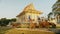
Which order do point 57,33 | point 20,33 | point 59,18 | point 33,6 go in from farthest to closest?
point 59,18 → point 33,6 → point 20,33 → point 57,33

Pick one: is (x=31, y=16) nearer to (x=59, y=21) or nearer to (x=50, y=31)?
(x=59, y=21)

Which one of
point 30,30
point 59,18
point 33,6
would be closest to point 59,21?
point 59,18

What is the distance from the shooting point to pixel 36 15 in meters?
16.5

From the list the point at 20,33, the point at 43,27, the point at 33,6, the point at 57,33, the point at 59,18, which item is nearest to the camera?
the point at 57,33

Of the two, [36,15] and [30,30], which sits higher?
[36,15]

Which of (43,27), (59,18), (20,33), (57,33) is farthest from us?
(59,18)

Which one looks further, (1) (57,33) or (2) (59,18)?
(2) (59,18)

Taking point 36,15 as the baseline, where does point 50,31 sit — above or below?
below

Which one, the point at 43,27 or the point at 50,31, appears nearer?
the point at 50,31

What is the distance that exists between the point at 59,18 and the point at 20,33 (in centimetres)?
514

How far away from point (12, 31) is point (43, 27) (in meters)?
2.04

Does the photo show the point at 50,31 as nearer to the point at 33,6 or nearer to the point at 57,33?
the point at 57,33

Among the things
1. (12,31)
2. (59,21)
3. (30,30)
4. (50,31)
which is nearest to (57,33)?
(50,31)

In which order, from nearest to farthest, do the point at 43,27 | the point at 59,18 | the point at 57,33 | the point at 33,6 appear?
the point at 57,33 → the point at 43,27 → the point at 33,6 → the point at 59,18
